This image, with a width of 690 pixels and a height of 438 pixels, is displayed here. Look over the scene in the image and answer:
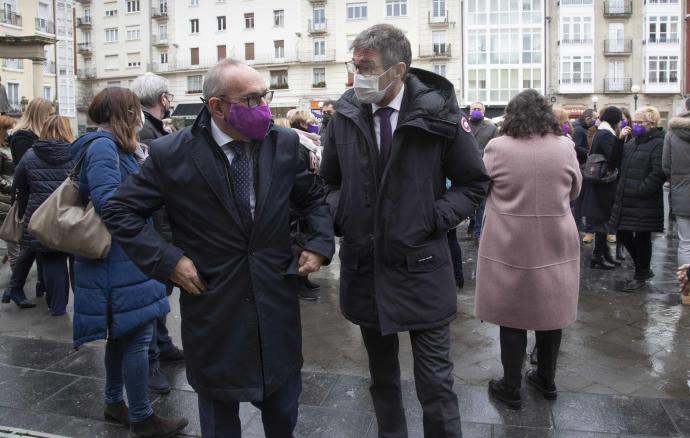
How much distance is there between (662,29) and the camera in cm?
4369

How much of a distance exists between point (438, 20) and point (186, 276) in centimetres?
4532

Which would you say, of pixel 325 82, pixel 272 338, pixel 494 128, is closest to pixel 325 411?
pixel 272 338

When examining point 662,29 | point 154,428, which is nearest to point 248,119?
point 154,428

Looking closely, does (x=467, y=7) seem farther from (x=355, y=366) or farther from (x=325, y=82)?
Result: (x=355, y=366)

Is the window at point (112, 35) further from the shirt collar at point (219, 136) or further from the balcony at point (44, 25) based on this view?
the shirt collar at point (219, 136)

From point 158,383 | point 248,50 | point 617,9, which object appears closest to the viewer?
point 158,383

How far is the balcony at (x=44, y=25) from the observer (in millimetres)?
44328

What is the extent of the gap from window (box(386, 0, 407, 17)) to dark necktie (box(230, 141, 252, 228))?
149ft

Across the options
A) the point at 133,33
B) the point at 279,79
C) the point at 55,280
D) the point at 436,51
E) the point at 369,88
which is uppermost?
the point at 133,33

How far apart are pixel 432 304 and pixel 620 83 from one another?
46242mm

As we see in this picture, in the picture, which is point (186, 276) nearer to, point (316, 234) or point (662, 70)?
point (316, 234)

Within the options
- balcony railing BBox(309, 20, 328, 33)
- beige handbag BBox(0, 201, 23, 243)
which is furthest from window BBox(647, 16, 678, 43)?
beige handbag BBox(0, 201, 23, 243)

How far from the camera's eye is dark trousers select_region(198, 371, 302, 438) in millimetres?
2795

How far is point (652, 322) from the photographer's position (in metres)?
5.72
